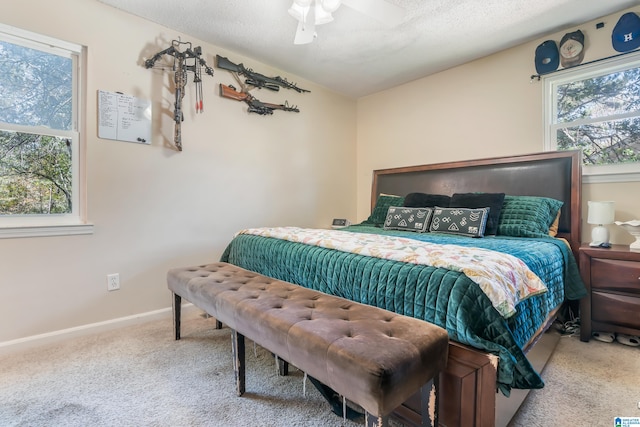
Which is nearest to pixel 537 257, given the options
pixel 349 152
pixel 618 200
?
pixel 618 200

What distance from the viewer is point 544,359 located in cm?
184

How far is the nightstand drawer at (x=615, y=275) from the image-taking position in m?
2.01

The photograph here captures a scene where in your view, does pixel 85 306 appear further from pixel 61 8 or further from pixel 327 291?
pixel 61 8

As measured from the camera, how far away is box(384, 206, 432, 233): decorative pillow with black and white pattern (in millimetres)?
2754

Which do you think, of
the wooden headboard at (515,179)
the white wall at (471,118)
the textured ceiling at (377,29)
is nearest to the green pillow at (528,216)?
the wooden headboard at (515,179)

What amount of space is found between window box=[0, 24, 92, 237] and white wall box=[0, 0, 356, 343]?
0.33ft

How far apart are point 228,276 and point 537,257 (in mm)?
1841

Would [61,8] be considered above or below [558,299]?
above

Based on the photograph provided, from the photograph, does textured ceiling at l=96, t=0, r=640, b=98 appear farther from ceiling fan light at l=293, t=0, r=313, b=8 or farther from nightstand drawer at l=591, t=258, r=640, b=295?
nightstand drawer at l=591, t=258, r=640, b=295

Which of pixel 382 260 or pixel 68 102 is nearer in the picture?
pixel 382 260

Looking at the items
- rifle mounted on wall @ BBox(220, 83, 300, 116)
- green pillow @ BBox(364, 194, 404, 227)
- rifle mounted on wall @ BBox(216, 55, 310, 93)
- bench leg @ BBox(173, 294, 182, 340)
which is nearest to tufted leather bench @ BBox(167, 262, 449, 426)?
bench leg @ BBox(173, 294, 182, 340)

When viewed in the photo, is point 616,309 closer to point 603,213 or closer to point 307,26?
point 603,213

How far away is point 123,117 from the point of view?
2.43 m

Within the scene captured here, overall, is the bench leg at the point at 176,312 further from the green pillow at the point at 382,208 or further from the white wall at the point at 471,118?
the white wall at the point at 471,118
